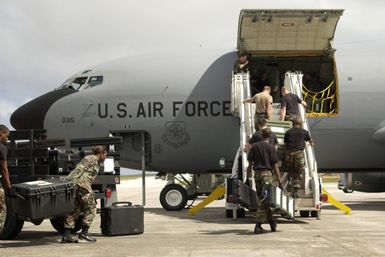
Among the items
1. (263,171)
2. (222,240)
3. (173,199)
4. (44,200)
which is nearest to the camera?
(44,200)

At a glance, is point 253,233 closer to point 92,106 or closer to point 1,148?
point 1,148

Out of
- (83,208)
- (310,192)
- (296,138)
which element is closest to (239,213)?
(310,192)

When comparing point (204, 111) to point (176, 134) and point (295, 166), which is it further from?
point (295, 166)

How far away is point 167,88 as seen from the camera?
645 inches

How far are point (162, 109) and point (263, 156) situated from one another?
615cm

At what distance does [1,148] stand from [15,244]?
1.86 metres

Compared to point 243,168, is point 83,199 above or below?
below

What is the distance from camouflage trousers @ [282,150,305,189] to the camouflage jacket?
4.75m

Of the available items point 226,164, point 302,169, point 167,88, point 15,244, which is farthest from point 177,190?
point 15,244

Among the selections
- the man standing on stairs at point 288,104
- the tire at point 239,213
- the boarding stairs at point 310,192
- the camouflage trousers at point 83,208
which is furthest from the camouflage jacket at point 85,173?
the man standing on stairs at point 288,104

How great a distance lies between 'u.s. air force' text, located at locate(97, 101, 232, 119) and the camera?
1619cm

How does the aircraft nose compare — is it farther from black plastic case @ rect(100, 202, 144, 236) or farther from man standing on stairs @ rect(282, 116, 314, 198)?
man standing on stairs @ rect(282, 116, 314, 198)

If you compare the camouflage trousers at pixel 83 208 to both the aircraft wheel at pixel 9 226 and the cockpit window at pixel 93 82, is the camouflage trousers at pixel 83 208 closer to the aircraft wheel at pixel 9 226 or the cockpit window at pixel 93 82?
the aircraft wheel at pixel 9 226

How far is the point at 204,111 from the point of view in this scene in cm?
1622
